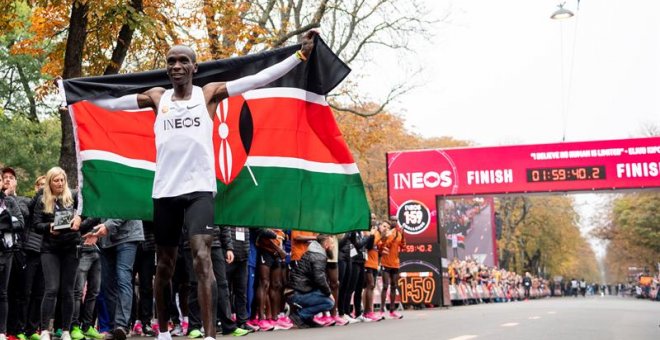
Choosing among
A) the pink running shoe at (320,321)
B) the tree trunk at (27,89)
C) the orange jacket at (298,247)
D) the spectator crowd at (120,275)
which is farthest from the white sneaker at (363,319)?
the tree trunk at (27,89)

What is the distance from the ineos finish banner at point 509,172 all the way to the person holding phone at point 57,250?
1768 cm

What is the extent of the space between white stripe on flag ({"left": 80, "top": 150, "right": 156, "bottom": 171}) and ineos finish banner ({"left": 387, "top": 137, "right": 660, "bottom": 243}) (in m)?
18.4

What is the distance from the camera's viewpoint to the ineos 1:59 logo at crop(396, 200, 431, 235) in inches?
1037

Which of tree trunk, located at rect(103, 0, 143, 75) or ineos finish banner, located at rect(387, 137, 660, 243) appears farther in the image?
ineos finish banner, located at rect(387, 137, 660, 243)

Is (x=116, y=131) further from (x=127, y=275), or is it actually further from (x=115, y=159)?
(x=127, y=275)

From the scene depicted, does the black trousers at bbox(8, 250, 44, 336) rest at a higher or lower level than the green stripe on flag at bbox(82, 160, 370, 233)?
lower

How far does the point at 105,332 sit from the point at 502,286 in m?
37.2

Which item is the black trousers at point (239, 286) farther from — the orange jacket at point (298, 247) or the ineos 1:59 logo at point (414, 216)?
the ineos 1:59 logo at point (414, 216)

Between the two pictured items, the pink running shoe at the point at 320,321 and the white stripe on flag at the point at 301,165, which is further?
the pink running shoe at the point at 320,321

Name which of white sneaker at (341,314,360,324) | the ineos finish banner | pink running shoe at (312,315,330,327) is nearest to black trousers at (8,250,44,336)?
pink running shoe at (312,315,330,327)

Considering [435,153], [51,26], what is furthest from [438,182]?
[51,26]

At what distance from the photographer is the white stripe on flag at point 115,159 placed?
316 inches

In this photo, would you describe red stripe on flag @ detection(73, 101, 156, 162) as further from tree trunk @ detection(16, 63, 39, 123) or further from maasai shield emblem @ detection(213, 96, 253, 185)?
tree trunk @ detection(16, 63, 39, 123)

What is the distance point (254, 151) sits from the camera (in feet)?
27.4
